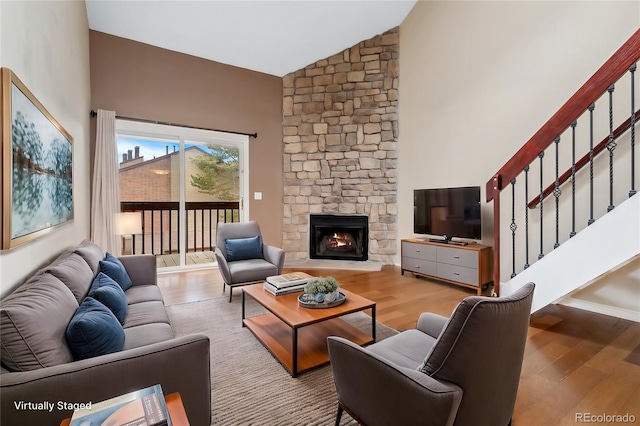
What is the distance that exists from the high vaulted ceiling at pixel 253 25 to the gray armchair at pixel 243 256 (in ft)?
8.97

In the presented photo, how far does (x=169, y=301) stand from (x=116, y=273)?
3.71 feet

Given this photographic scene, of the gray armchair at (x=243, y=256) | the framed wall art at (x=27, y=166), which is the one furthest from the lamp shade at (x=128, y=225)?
the framed wall art at (x=27, y=166)

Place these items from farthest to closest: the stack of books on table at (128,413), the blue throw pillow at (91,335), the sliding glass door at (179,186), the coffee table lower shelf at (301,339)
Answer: the sliding glass door at (179,186) < the coffee table lower shelf at (301,339) < the blue throw pillow at (91,335) < the stack of books on table at (128,413)

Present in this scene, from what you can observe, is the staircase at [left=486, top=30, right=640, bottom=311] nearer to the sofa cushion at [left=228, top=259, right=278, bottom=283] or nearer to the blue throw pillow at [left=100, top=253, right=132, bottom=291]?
the sofa cushion at [left=228, top=259, right=278, bottom=283]

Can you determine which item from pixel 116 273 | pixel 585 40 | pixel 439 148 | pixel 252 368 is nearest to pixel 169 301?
pixel 116 273

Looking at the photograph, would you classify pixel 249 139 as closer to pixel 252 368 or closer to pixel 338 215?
pixel 338 215

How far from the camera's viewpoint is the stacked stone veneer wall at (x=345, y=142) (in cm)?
517

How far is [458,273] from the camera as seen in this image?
376 cm

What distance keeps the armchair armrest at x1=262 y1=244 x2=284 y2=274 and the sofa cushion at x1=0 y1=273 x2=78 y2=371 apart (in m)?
2.33

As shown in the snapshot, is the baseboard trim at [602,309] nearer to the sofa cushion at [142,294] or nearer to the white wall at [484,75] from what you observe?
the white wall at [484,75]

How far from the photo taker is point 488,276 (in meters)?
3.67

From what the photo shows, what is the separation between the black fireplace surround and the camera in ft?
17.3

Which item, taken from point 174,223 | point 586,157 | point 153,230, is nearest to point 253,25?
point 174,223

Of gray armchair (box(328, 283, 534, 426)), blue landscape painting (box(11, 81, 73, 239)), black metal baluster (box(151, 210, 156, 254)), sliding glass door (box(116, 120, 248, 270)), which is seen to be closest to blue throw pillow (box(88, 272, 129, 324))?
blue landscape painting (box(11, 81, 73, 239))
